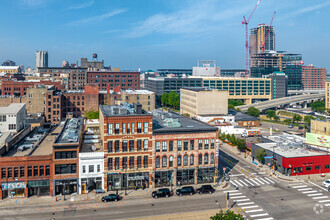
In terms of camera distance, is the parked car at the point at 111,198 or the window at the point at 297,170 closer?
the parked car at the point at 111,198

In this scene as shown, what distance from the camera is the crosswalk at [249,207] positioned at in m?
55.1

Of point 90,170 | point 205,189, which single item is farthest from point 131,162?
point 205,189

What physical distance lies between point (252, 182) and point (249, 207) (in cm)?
1516

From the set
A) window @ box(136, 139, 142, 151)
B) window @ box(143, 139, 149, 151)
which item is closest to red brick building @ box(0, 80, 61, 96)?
window @ box(136, 139, 142, 151)

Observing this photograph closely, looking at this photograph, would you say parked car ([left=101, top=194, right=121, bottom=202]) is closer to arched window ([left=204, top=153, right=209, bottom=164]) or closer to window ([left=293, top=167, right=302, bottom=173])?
arched window ([left=204, top=153, right=209, bottom=164])

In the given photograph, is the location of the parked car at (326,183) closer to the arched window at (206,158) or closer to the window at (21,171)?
the arched window at (206,158)

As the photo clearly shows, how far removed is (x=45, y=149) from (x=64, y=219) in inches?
874

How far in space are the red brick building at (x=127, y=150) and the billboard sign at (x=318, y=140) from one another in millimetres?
47539

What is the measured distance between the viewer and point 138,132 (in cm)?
6769

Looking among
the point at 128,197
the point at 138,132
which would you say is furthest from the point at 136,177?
the point at 138,132

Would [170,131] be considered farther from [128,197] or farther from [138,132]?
[128,197]

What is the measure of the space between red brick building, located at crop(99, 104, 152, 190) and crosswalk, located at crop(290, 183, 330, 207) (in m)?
31.7

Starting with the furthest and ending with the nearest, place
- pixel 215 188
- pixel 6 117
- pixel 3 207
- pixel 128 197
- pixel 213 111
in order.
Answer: pixel 213 111, pixel 6 117, pixel 215 188, pixel 128 197, pixel 3 207

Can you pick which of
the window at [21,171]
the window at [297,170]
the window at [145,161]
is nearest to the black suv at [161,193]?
the window at [145,161]
